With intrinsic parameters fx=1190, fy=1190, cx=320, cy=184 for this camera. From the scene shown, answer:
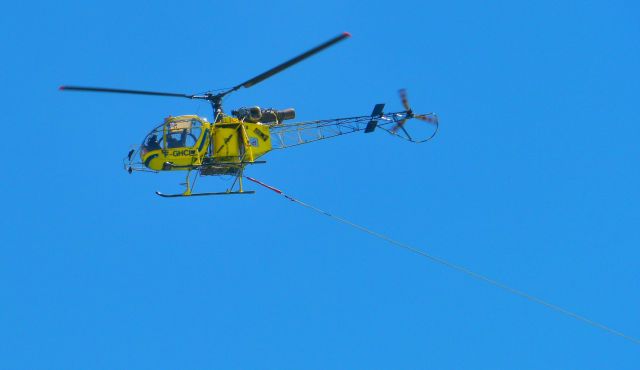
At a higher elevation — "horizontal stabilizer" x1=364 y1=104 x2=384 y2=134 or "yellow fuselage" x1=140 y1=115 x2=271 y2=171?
"horizontal stabilizer" x1=364 y1=104 x2=384 y2=134

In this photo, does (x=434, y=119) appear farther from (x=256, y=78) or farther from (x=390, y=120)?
(x=256, y=78)

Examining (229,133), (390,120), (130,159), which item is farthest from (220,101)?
(390,120)

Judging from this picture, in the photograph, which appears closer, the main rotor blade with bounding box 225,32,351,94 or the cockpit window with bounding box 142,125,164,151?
the main rotor blade with bounding box 225,32,351,94

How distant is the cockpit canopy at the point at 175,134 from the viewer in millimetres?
29938

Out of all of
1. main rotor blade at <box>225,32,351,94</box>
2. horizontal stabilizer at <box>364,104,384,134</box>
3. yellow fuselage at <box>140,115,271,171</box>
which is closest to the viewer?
main rotor blade at <box>225,32,351,94</box>

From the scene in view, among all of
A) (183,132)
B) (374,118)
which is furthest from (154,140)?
(374,118)

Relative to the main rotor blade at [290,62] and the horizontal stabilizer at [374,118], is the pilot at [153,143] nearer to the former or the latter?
the main rotor blade at [290,62]

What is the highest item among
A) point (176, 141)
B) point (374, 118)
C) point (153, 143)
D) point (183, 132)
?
point (374, 118)

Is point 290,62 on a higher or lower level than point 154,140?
higher

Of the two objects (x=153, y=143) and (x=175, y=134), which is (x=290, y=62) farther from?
(x=153, y=143)

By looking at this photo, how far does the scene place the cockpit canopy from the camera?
29938mm

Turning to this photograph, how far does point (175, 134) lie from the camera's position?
30031 mm

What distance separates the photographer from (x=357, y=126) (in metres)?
33.0

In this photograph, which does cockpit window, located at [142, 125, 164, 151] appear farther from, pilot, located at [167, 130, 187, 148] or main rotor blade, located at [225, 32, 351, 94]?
main rotor blade, located at [225, 32, 351, 94]
